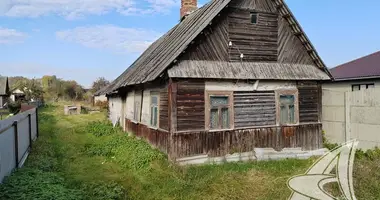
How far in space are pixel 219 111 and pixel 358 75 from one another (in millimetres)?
9317

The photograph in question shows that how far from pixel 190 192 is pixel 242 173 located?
1833 mm

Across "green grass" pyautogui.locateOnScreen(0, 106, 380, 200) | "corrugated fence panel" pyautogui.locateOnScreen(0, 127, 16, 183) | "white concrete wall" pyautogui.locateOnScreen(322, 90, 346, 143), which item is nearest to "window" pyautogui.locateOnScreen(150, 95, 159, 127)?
"green grass" pyautogui.locateOnScreen(0, 106, 380, 200)

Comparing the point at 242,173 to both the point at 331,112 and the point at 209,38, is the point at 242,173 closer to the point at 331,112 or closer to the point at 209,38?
the point at 209,38

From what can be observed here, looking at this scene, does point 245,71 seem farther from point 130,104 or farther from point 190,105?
point 130,104

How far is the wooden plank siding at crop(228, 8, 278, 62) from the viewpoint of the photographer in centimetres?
1116

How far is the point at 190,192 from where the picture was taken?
7.63m

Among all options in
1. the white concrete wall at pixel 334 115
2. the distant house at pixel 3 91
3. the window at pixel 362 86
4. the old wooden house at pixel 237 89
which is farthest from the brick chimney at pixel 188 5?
the distant house at pixel 3 91

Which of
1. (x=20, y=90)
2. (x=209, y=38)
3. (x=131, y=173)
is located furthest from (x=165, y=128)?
(x=20, y=90)

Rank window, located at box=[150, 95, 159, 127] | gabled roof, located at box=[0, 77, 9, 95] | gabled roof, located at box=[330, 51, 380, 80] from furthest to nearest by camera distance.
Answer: gabled roof, located at box=[0, 77, 9, 95], gabled roof, located at box=[330, 51, 380, 80], window, located at box=[150, 95, 159, 127]

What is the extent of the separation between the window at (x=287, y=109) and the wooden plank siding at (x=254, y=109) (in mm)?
438

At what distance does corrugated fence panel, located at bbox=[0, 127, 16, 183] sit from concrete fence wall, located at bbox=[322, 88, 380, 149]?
36.0ft

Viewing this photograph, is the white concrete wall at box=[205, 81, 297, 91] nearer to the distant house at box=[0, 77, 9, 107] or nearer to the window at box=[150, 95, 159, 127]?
the window at box=[150, 95, 159, 127]

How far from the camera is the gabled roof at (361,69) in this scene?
15.4 m

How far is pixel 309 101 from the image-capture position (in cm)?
1233
